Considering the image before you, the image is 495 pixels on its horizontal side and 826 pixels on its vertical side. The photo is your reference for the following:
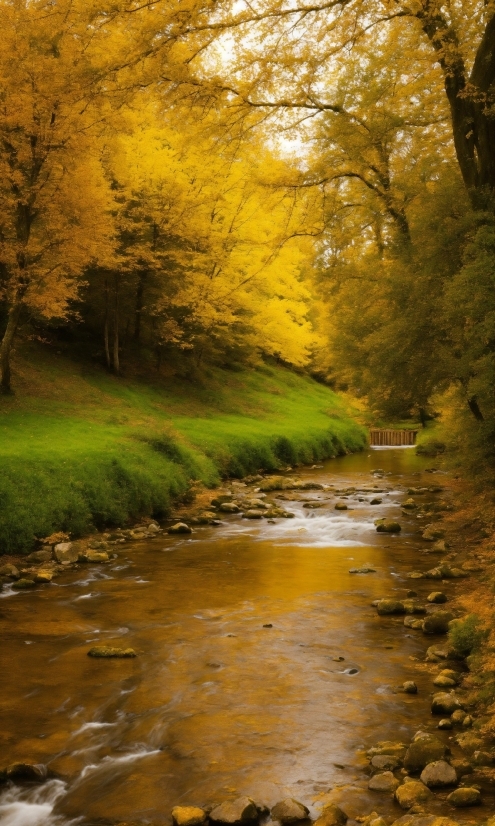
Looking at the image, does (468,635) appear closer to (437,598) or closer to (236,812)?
(437,598)

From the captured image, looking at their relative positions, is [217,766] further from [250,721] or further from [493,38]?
[493,38]

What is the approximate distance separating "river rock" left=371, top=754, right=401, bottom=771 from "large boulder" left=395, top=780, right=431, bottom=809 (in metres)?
0.44

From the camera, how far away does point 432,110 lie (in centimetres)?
1698

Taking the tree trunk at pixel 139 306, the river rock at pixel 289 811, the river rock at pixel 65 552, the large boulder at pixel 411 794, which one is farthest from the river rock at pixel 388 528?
the tree trunk at pixel 139 306

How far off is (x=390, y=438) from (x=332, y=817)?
41.6 meters

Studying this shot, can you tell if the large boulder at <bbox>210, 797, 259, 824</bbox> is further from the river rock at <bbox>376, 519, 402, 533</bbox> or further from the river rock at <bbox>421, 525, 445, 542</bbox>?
the river rock at <bbox>376, 519, 402, 533</bbox>

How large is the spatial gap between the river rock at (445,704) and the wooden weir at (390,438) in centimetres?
3831

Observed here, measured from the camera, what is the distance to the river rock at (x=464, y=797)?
Result: 5.57m

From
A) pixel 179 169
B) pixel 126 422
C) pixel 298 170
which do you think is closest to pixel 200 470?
pixel 126 422

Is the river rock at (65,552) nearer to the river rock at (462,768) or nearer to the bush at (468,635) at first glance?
the bush at (468,635)

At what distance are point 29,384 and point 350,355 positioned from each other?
13.6m

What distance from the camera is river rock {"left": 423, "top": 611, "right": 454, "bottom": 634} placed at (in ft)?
31.9

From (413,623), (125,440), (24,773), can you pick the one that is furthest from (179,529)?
(24,773)

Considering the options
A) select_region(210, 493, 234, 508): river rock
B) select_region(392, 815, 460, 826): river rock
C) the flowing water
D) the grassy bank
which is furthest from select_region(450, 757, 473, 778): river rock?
select_region(210, 493, 234, 508): river rock
